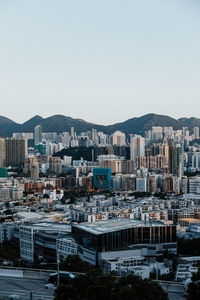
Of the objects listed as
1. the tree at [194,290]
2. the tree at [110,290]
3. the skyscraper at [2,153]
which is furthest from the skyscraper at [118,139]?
the tree at [110,290]

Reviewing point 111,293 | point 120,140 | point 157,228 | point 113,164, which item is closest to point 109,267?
point 157,228

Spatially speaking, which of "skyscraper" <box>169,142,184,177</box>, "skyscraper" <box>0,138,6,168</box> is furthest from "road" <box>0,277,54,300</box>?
"skyscraper" <box>0,138,6,168</box>

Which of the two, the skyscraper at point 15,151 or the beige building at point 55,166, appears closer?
the beige building at point 55,166

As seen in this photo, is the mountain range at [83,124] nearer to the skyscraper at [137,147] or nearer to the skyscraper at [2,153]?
the skyscraper at [2,153]

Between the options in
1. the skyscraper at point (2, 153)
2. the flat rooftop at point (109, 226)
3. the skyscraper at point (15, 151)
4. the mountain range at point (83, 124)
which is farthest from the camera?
the mountain range at point (83, 124)

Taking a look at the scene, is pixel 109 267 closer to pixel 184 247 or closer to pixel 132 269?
pixel 132 269

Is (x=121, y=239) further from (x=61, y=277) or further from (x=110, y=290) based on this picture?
(x=110, y=290)
